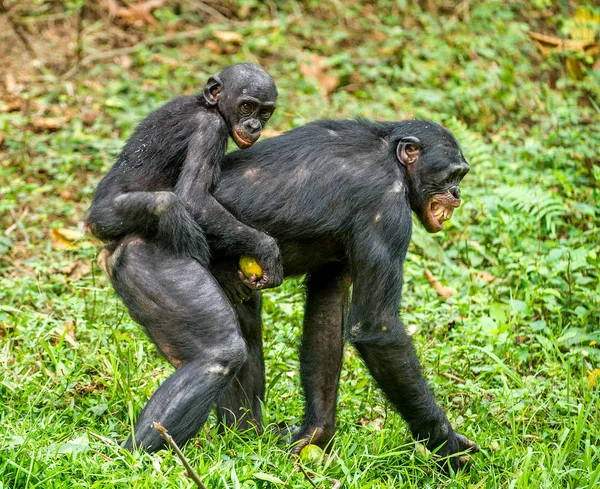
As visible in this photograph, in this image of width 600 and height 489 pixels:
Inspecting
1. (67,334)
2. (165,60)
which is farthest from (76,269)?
(165,60)

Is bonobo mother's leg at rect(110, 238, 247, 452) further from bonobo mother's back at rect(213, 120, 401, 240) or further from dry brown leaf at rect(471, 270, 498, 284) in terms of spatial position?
dry brown leaf at rect(471, 270, 498, 284)

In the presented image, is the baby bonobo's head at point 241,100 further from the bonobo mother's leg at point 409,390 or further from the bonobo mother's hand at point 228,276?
the bonobo mother's leg at point 409,390

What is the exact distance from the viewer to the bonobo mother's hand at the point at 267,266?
16.4 ft

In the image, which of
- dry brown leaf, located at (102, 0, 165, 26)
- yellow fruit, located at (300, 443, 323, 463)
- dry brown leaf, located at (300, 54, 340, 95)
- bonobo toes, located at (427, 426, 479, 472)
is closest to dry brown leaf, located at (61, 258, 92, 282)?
yellow fruit, located at (300, 443, 323, 463)

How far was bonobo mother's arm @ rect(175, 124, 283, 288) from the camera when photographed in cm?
493

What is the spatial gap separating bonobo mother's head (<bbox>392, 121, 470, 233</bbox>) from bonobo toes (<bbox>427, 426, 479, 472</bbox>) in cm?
132

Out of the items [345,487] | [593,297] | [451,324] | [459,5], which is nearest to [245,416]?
[345,487]

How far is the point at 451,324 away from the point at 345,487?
94.2 inches

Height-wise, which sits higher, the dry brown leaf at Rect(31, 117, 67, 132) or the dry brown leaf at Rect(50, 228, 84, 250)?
the dry brown leaf at Rect(31, 117, 67, 132)

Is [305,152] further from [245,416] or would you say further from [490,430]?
[490,430]

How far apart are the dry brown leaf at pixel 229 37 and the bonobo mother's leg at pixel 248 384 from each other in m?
6.59

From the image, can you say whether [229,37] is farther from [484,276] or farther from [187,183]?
[187,183]

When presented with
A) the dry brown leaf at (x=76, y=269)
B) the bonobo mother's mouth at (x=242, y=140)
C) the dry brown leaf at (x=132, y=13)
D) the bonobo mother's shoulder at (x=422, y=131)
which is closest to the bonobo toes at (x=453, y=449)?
the bonobo mother's shoulder at (x=422, y=131)

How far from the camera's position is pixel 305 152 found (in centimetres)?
532
